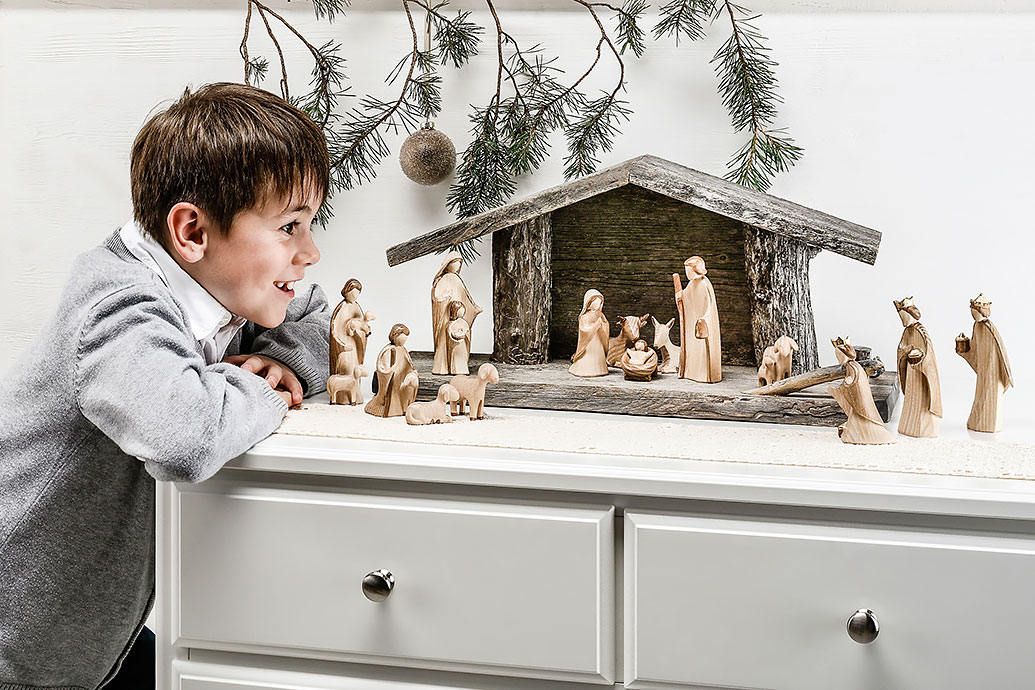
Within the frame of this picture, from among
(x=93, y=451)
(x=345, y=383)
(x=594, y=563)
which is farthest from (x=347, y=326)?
(x=594, y=563)

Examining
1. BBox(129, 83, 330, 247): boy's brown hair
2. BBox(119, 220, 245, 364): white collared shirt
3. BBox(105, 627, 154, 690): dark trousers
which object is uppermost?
BBox(129, 83, 330, 247): boy's brown hair

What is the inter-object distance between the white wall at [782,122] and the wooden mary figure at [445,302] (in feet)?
0.92

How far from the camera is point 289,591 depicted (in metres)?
0.81

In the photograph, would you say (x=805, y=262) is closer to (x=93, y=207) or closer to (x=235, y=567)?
(x=235, y=567)

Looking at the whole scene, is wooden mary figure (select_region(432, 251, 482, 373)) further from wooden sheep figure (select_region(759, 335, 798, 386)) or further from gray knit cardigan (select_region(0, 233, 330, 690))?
wooden sheep figure (select_region(759, 335, 798, 386))

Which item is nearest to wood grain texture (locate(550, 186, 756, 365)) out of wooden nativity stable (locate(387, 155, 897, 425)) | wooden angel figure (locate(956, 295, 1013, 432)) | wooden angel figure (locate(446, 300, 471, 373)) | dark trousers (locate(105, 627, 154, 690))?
wooden nativity stable (locate(387, 155, 897, 425))

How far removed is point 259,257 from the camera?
2.96ft

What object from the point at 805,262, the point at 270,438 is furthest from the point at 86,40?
the point at 805,262

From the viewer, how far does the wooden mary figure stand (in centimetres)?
98

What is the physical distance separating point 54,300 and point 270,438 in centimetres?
75

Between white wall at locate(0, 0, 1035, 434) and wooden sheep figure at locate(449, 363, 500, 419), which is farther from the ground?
white wall at locate(0, 0, 1035, 434)

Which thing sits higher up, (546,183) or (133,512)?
(546,183)

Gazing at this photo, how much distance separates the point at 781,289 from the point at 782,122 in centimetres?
34

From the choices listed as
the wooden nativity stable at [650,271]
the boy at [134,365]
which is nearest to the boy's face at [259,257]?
the boy at [134,365]
